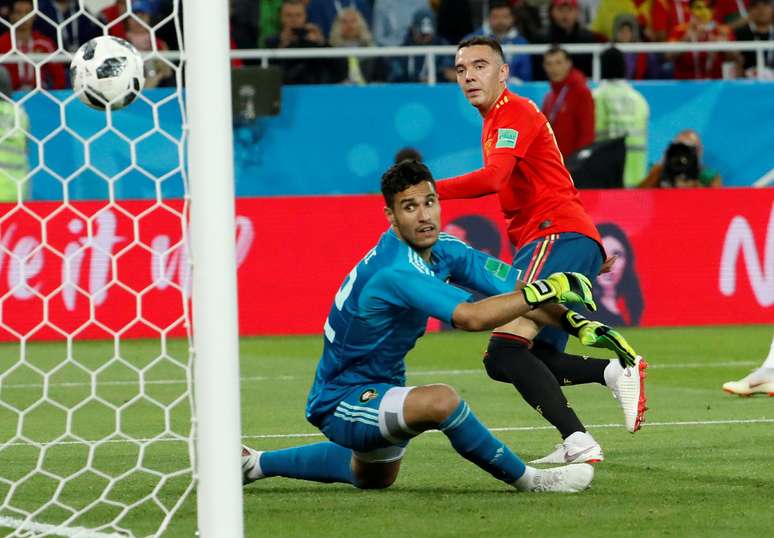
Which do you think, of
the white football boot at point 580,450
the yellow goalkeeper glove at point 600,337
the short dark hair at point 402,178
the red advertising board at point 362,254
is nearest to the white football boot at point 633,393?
the white football boot at point 580,450

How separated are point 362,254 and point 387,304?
7777 mm

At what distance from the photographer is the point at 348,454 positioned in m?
5.98

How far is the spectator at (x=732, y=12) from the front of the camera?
1631 centimetres

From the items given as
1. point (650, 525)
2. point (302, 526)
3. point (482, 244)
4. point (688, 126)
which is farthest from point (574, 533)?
point (688, 126)

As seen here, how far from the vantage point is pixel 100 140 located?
556 inches

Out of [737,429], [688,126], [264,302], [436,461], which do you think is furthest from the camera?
[688,126]

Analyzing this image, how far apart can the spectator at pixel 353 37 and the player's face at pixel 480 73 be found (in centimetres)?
862

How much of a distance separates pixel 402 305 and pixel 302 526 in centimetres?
88

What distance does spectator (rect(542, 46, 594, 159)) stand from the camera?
14.0 m

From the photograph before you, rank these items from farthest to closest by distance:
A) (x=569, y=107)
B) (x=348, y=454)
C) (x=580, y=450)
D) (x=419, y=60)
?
(x=419, y=60)
(x=569, y=107)
(x=580, y=450)
(x=348, y=454)

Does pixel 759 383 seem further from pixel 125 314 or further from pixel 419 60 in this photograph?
pixel 419 60

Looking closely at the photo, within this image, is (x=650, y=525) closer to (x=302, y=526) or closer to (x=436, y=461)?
(x=302, y=526)

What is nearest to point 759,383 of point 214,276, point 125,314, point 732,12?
point 214,276

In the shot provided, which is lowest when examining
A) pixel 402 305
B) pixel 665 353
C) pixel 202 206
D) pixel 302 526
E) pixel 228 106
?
pixel 665 353
